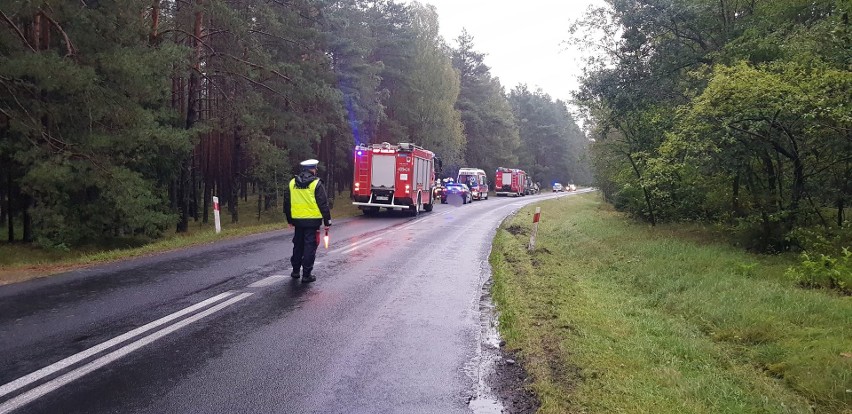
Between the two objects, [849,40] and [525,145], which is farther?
[525,145]

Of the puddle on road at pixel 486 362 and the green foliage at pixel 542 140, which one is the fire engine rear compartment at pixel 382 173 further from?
the green foliage at pixel 542 140

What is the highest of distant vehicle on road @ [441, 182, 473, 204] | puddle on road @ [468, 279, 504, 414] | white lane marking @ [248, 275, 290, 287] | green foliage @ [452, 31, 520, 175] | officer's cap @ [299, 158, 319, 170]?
green foliage @ [452, 31, 520, 175]

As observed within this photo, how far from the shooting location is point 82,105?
1505 centimetres

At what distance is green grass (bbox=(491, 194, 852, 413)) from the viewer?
4562 millimetres

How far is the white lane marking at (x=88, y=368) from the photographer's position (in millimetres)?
3930

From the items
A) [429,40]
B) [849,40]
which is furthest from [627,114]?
[429,40]

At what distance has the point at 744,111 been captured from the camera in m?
10.5

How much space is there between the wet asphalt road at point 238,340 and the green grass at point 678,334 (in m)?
0.80

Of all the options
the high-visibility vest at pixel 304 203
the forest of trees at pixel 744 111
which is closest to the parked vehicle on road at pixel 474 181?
the forest of trees at pixel 744 111

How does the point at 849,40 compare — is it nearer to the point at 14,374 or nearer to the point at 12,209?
the point at 14,374

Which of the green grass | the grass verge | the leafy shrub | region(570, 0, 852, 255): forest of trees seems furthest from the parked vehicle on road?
the leafy shrub

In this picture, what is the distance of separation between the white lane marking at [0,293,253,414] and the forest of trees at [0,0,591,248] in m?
10.2

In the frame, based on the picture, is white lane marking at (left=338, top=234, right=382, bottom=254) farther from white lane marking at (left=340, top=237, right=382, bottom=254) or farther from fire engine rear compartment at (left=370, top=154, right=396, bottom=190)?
fire engine rear compartment at (left=370, top=154, right=396, bottom=190)

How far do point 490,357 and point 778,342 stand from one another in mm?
3300
